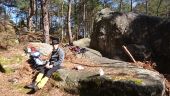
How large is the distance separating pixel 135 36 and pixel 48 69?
23.4ft

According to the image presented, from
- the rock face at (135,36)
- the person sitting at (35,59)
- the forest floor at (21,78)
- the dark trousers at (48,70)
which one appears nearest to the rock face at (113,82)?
the dark trousers at (48,70)

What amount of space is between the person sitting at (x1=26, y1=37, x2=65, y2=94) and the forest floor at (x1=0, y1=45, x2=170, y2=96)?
1.01ft

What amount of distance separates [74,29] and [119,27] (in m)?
40.4

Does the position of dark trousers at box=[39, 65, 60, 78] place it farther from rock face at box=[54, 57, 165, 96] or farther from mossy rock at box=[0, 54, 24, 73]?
mossy rock at box=[0, 54, 24, 73]

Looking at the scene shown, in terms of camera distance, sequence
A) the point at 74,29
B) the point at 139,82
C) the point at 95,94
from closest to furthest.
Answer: the point at 139,82 < the point at 95,94 < the point at 74,29

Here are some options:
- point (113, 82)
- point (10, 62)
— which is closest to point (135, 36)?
point (113, 82)

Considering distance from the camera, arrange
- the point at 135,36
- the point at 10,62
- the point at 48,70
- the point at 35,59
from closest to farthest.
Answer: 1. the point at 48,70
2. the point at 35,59
3. the point at 10,62
4. the point at 135,36

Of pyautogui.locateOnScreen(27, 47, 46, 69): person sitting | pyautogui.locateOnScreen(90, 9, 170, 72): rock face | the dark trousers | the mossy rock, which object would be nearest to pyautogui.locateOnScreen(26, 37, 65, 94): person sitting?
the dark trousers

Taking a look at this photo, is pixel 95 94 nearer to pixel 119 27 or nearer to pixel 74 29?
pixel 119 27

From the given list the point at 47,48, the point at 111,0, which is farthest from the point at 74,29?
the point at 47,48

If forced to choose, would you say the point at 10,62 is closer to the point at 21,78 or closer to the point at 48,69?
the point at 21,78

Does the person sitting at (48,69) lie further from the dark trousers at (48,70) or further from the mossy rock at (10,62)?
the mossy rock at (10,62)

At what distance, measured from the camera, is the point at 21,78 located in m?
12.4

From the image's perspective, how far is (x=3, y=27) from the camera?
18250 mm
